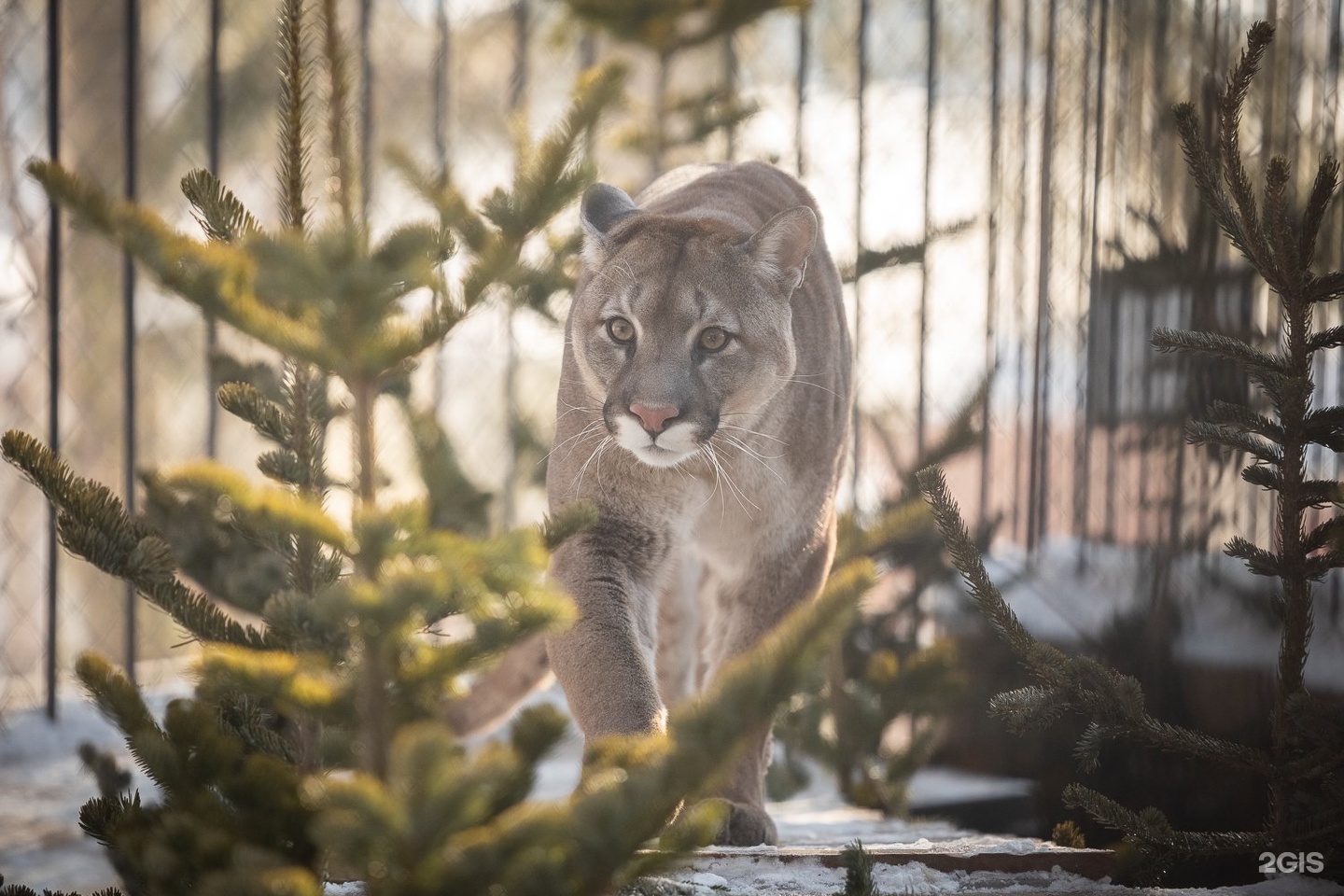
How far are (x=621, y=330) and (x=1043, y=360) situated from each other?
1.92 m

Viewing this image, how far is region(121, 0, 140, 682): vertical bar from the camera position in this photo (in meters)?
3.60

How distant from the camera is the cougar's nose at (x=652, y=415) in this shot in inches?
99.6

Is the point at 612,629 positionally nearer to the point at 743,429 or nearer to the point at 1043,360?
the point at 743,429

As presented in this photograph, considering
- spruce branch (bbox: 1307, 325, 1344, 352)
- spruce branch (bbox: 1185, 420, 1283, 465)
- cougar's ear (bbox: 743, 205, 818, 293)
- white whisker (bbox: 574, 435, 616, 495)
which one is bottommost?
spruce branch (bbox: 1185, 420, 1283, 465)

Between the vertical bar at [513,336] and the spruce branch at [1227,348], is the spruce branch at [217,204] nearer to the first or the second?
the spruce branch at [1227,348]

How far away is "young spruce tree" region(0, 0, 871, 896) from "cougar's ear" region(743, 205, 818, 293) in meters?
1.20

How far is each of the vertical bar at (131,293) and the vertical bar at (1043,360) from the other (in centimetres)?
298

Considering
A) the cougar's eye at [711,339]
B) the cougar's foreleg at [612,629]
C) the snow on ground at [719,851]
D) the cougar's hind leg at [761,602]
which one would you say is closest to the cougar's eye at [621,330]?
the cougar's eye at [711,339]

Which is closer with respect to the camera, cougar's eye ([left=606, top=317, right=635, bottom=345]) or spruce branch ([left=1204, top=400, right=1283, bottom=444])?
spruce branch ([left=1204, top=400, right=1283, bottom=444])

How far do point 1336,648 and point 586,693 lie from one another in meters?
1.72

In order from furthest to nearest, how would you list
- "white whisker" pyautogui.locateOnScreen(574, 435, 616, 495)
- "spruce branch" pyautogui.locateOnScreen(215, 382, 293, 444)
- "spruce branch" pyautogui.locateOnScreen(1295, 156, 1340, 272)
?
"white whisker" pyautogui.locateOnScreen(574, 435, 616, 495)
"spruce branch" pyautogui.locateOnScreen(1295, 156, 1340, 272)
"spruce branch" pyautogui.locateOnScreen(215, 382, 293, 444)

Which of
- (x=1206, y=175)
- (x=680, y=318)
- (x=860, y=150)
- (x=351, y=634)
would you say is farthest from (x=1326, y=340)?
(x=860, y=150)

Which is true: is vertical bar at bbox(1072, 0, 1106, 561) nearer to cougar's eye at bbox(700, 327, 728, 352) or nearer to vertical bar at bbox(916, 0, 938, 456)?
vertical bar at bbox(916, 0, 938, 456)

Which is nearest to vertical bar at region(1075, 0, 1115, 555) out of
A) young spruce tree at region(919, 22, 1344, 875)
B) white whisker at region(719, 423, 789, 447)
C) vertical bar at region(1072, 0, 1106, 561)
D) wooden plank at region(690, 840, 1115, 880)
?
vertical bar at region(1072, 0, 1106, 561)
